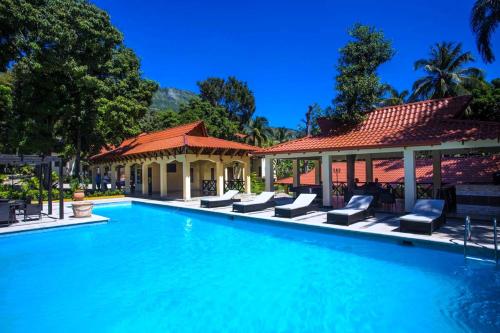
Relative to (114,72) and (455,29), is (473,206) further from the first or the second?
(114,72)

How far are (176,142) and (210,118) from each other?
1701 centimetres

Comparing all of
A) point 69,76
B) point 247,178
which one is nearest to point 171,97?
point 69,76

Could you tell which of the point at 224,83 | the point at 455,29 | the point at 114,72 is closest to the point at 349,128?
the point at 455,29

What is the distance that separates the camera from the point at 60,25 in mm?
19875

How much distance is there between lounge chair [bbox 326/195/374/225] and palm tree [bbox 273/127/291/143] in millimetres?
39002

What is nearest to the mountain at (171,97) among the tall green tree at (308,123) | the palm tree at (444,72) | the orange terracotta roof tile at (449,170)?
the tall green tree at (308,123)

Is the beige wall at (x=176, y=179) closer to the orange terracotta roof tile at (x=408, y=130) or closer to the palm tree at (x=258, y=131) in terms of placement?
the orange terracotta roof tile at (x=408, y=130)

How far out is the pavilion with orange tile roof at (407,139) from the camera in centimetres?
1052

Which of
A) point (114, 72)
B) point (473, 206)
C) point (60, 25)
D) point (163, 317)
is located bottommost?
point (163, 317)

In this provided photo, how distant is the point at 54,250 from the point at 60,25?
1703 centimetres

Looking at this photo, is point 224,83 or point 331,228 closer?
point 331,228

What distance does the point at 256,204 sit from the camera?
13.6 m

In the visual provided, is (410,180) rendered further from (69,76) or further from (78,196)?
(69,76)

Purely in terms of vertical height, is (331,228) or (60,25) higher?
(60,25)
